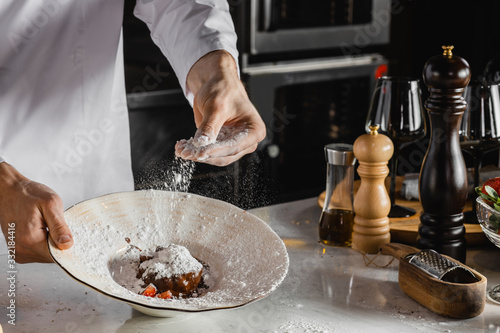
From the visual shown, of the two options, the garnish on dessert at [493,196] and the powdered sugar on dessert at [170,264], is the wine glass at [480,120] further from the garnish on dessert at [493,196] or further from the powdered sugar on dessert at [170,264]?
the powdered sugar on dessert at [170,264]

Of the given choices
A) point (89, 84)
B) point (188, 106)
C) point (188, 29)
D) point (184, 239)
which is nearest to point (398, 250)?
point (184, 239)

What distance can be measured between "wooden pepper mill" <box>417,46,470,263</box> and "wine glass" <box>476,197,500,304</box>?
7cm

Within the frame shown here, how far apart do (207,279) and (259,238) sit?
114 mm

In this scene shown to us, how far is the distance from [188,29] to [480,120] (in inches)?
26.2

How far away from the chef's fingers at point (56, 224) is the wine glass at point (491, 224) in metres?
0.67

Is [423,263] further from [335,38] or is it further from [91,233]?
[335,38]

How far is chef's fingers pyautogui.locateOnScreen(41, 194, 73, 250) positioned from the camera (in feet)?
2.78

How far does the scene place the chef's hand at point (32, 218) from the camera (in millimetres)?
856

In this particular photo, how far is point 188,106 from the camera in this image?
222 centimetres

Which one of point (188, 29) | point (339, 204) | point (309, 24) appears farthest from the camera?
point (309, 24)

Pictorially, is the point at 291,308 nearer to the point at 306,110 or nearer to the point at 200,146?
the point at 200,146

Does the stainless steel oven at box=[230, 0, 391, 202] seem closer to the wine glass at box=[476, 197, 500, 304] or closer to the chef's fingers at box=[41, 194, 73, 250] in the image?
the wine glass at box=[476, 197, 500, 304]

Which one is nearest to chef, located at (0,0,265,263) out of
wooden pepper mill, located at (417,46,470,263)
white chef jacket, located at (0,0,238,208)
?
white chef jacket, located at (0,0,238,208)

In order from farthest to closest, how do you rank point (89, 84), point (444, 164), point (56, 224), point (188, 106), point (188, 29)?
point (188, 106) < point (89, 84) < point (188, 29) < point (444, 164) < point (56, 224)
